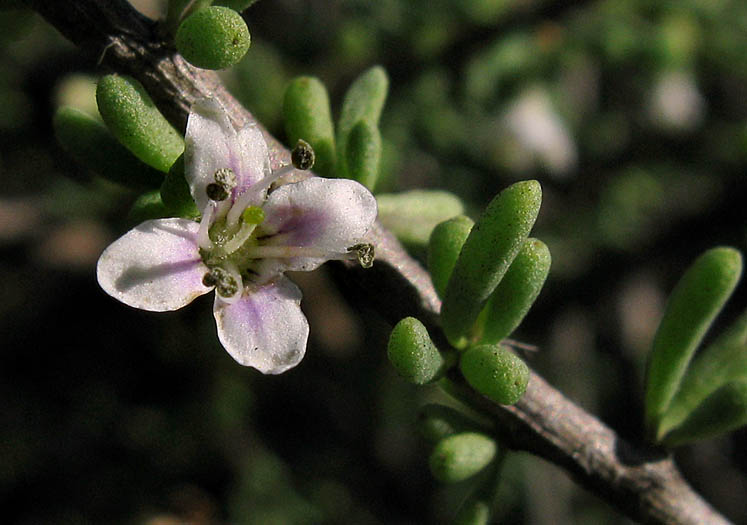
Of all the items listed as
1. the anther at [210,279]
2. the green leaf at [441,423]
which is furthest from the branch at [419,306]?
the anther at [210,279]

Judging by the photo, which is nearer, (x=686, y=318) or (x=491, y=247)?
(x=491, y=247)

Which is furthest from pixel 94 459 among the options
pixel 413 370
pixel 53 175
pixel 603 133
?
pixel 413 370

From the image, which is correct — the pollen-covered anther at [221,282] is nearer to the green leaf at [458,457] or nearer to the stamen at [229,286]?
the stamen at [229,286]

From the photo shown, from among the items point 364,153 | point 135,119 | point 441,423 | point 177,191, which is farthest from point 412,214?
point 135,119

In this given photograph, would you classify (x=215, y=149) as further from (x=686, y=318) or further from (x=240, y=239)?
(x=686, y=318)

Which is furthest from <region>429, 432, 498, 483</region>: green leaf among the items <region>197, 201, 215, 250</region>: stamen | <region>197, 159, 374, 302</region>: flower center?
<region>197, 201, 215, 250</region>: stamen

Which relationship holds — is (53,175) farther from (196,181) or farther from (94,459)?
(196,181)
